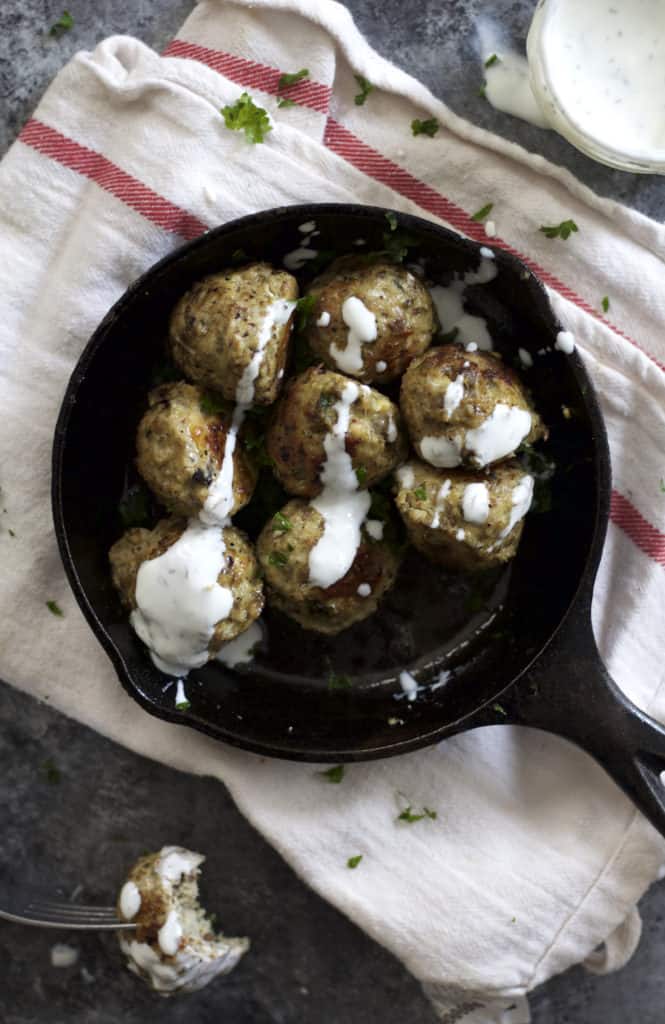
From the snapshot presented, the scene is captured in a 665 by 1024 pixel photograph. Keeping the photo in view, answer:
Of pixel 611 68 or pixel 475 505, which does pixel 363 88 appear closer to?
pixel 611 68

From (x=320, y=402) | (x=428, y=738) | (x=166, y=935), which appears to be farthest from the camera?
(x=166, y=935)

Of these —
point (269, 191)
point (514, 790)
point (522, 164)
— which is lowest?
point (514, 790)

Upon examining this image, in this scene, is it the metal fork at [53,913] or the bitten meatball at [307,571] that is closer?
the bitten meatball at [307,571]

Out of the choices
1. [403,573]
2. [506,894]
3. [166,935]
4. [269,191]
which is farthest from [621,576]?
[166,935]

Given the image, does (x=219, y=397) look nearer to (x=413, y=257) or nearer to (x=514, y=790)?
(x=413, y=257)

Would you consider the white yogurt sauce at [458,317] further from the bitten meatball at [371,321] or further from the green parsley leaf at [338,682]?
the green parsley leaf at [338,682]

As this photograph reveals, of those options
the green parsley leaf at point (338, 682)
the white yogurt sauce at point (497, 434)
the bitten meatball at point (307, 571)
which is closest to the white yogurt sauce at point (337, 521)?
the bitten meatball at point (307, 571)

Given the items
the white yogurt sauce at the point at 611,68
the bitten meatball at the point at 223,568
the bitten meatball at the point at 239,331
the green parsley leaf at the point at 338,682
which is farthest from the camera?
the green parsley leaf at the point at 338,682

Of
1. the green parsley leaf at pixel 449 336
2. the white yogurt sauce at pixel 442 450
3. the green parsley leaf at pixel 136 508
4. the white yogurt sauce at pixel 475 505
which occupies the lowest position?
the green parsley leaf at pixel 136 508
